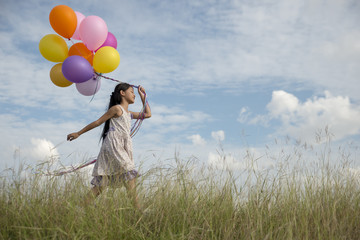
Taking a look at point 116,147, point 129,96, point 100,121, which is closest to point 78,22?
point 129,96

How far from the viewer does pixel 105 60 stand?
14.2 ft

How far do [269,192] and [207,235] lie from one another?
932mm

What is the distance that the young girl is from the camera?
3.69 meters

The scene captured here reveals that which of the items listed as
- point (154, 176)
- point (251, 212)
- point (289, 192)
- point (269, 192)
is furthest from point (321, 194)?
point (154, 176)

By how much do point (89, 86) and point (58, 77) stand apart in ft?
1.44

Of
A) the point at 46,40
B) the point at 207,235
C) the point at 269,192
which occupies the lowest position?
the point at 207,235

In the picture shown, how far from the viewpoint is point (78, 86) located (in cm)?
473

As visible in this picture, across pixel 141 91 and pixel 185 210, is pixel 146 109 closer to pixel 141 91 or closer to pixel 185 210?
pixel 141 91

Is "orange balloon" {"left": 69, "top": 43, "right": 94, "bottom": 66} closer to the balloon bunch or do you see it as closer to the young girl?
the balloon bunch

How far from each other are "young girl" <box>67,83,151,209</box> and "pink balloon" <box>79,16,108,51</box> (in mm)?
813

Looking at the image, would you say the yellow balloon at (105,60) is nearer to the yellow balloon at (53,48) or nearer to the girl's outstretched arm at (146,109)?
the girl's outstretched arm at (146,109)

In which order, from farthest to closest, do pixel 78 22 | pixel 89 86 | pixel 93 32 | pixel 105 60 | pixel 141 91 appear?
1. pixel 78 22
2. pixel 89 86
3. pixel 141 91
4. pixel 93 32
5. pixel 105 60

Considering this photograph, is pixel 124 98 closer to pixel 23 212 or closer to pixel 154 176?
pixel 154 176

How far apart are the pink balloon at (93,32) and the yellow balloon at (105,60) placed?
0.74 feet
